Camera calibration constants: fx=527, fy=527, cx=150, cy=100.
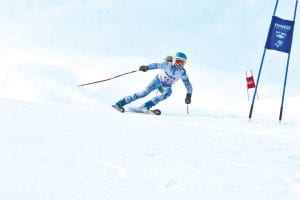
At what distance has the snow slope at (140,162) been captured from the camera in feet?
12.5

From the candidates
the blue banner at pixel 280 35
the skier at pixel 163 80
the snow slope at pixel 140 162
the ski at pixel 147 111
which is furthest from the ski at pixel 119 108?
the blue banner at pixel 280 35

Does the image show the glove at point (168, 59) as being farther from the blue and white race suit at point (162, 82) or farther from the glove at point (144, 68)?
the glove at point (144, 68)

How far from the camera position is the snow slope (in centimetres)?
380

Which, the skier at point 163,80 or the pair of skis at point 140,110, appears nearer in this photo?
the pair of skis at point 140,110

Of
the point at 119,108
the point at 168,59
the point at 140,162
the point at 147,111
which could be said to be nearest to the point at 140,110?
the point at 147,111

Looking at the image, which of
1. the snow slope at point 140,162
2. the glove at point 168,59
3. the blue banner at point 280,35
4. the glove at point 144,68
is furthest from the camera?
Result: the blue banner at point 280,35

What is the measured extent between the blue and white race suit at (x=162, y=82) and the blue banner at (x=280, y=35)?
1939 millimetres

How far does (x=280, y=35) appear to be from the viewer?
10805 millimetres

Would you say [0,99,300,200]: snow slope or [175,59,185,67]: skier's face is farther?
[175,59,185,67]: skier's face

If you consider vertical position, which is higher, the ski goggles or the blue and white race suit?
the ski goggles

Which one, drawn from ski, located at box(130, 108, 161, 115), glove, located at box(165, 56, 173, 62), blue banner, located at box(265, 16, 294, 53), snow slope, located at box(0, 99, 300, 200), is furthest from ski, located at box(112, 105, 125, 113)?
blue banner, located at box(265, 16, 294, 53)

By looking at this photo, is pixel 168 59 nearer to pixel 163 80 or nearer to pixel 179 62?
pixel 179 62

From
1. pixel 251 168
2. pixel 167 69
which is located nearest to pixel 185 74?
pixel 167 69

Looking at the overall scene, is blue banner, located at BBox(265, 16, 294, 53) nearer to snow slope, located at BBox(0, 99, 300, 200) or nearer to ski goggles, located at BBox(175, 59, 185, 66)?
ski goggles, located at BBox(175, 59, 185, 66)
